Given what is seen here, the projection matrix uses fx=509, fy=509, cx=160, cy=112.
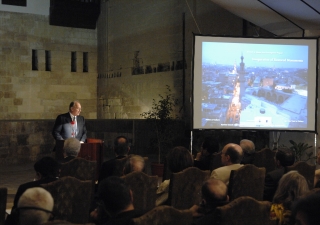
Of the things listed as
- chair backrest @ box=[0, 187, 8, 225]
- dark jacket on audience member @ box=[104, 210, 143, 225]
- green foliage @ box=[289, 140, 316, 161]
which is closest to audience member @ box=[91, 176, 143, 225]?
dark jacket on audience member @ box=[104, 210, 143, 225]

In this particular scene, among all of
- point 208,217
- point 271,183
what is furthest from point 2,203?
point 271,183

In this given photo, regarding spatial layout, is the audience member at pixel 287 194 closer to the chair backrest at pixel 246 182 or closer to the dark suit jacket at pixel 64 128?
the chair backrest at pixel 246 182

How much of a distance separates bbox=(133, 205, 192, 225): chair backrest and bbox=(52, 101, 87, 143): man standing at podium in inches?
173

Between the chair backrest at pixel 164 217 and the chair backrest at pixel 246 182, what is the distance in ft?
4.73

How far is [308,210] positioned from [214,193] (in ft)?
4.35

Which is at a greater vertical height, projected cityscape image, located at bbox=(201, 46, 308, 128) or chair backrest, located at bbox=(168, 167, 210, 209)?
projected cityscape image, located at bbox=(201, 46, 308, 128)

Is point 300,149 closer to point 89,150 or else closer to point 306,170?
point 306,170

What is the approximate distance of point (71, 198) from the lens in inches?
136

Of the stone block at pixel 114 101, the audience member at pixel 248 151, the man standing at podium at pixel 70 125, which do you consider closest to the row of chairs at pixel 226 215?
the audience member at pixel 248 151

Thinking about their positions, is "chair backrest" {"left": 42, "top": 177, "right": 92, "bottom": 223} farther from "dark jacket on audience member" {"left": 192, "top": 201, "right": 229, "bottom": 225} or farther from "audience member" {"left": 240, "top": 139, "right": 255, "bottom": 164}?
"audience member" {"left": 240, "top": 139, "right": 255, "bottom": 164}

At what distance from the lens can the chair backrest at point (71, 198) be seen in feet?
11.1

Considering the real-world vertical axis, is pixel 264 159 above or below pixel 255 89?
below

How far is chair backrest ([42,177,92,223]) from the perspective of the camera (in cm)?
339

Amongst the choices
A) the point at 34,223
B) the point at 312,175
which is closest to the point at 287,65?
the point at 312,175
